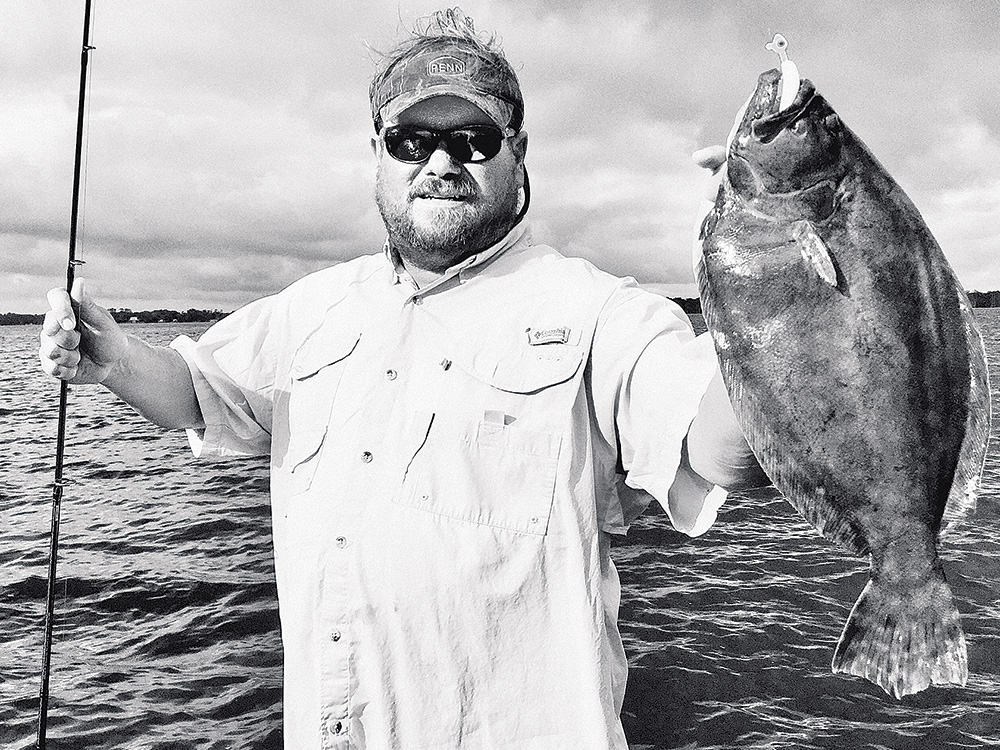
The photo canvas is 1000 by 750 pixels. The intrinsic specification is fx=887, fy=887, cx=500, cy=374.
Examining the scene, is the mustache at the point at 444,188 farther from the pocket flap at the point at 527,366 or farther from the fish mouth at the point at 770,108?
the fish mouth at the point at 770,108

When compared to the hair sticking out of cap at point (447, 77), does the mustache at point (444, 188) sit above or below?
below

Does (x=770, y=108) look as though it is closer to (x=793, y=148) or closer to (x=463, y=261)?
(x=793, y=148)

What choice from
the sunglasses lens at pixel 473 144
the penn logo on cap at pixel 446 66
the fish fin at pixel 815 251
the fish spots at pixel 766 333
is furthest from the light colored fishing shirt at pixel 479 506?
the penn logo on cap at pixel 446 66

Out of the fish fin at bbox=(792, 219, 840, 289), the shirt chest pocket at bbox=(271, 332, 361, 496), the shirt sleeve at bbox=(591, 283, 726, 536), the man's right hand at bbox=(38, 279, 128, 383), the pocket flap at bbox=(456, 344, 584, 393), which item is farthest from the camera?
the shirt chest pocket at bbox=(271, 332, 361, 496)

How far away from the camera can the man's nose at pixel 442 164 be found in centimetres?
362

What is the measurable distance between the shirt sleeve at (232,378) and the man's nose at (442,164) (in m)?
0.99

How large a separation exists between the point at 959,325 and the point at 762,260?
0.46 meters

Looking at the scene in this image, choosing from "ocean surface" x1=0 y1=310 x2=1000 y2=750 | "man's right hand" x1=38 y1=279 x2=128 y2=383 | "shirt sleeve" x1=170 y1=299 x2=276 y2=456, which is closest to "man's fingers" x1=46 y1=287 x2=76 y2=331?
"man's right hand" x1=38 y1=279 x2=128 y2=383

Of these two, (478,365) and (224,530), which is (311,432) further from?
(224,530)

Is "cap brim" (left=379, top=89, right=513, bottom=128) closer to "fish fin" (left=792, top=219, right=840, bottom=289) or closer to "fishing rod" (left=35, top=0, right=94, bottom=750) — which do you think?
"fishing rod" (left=35, top=0, right=94, bottom=750)

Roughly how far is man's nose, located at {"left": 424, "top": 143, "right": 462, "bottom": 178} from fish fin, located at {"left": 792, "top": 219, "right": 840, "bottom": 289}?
6.15 feet

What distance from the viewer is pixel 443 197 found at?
11.9ft

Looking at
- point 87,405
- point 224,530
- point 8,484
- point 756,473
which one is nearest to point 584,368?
point 756,473

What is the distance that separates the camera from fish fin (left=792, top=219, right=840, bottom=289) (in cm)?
199
